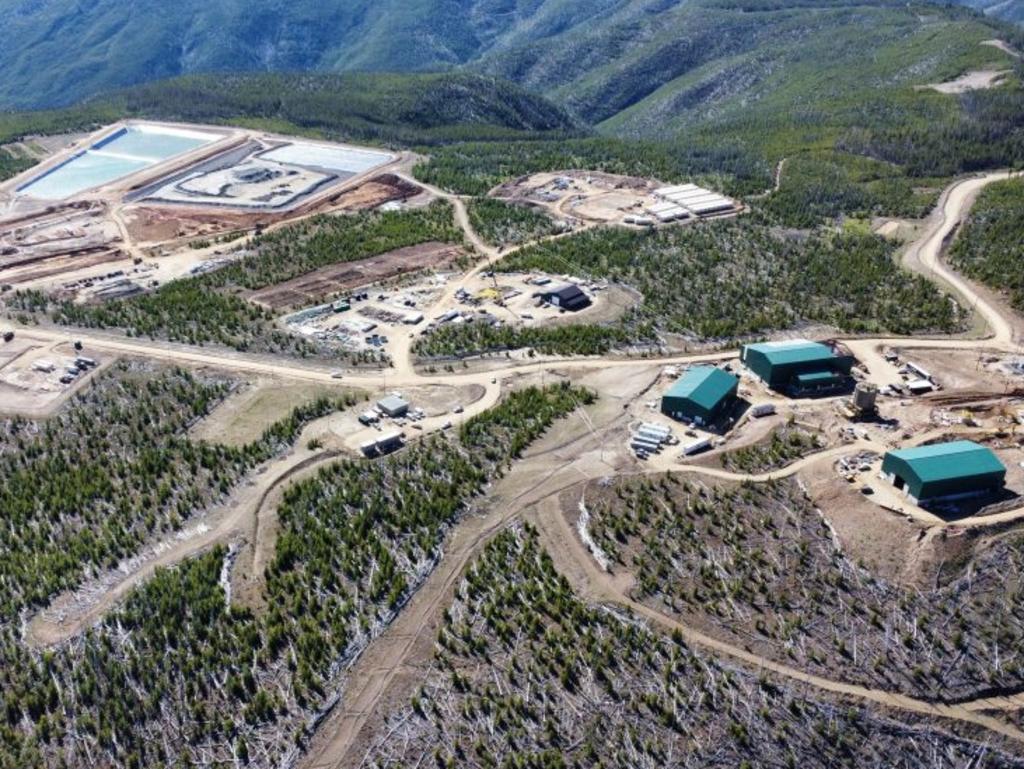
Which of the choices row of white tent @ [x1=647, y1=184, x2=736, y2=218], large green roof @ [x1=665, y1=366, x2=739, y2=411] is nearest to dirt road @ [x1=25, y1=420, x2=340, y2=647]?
large green roof @ [x1=665, y1=366, x2=739, y2=411]

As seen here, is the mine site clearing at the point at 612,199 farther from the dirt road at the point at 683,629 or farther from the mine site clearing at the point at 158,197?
the dirt road at the point at 683,629

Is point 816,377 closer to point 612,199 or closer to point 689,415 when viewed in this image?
point 689,415

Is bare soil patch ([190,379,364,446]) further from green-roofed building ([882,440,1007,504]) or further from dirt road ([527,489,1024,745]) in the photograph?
green-roofed building ([882,440,1007,504])

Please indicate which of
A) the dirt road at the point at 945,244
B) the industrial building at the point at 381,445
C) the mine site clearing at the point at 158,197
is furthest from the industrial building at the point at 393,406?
the dirt road at the point at 945,244

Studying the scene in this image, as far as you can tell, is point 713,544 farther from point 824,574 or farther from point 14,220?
point 14,220

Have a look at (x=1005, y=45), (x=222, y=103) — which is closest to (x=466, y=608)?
(x=222, y=103)
